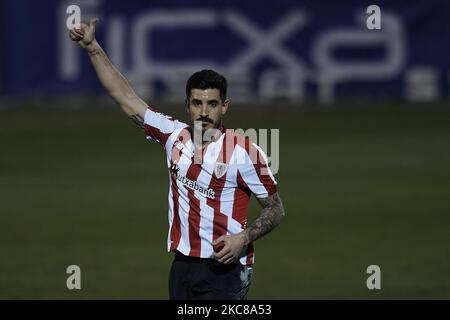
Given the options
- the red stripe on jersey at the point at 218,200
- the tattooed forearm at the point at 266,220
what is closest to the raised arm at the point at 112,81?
the red stripe on jersey at the point at 218,200

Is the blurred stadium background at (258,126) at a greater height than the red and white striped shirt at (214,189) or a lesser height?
greater

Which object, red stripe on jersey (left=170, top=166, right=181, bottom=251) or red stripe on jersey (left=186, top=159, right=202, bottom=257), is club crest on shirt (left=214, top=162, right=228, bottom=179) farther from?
red stripe on jersey (left=170, top=166, right=181, bottom=251)

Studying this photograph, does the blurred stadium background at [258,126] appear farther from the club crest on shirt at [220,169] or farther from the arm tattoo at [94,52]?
the club crest on shirt at [220,169]

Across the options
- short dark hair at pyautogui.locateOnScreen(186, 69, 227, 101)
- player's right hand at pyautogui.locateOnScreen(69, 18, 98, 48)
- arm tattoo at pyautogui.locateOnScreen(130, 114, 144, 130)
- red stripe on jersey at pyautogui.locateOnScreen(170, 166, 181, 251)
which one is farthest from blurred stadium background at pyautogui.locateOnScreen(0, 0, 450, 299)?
short dark hair at pyautogui.locateOnScreen(186, 69, 227, 101)

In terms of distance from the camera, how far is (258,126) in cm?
2419

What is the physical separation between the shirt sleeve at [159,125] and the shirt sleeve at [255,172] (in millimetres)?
572

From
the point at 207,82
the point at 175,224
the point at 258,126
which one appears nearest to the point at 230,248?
the point at 175,224

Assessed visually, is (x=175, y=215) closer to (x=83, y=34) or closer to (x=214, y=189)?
(x=214, y=189)

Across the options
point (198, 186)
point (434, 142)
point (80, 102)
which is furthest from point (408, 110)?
point (198, 186)

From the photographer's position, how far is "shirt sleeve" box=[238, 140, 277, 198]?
23.5ft

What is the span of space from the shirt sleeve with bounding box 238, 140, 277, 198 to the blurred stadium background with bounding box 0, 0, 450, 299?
13.7 feet

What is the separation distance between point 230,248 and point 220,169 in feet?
Result: 1.78

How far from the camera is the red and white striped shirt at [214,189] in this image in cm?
717

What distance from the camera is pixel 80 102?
2875cm
